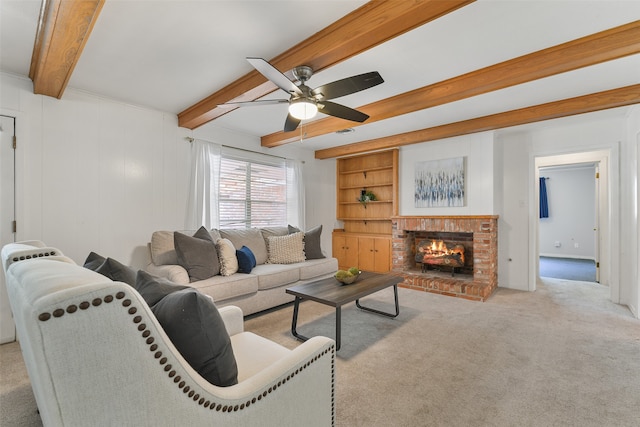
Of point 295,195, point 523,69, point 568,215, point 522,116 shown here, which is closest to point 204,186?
point 295,195

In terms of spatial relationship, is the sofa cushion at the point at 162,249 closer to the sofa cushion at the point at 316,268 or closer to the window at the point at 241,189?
the window at the point at 241,189

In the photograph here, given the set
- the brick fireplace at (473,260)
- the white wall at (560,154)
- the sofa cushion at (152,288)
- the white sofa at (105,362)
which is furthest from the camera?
the brick fireplace at (473,260)

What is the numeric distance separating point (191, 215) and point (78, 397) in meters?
3.61

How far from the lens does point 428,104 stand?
306cm

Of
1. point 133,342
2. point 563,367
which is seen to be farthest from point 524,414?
point 133,342

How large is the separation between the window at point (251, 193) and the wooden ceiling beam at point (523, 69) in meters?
2.21

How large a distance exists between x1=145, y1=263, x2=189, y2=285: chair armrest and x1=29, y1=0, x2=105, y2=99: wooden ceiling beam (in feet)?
6.32

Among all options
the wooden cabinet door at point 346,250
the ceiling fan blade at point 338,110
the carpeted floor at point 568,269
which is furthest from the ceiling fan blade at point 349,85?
the carpeted floor at point 568,269

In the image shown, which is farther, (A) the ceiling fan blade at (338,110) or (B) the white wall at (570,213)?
(B) the white wall at (570,213)

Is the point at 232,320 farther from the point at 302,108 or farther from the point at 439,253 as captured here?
the point at 439,253

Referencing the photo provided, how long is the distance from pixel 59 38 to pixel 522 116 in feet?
14.8

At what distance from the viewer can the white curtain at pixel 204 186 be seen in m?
4.01

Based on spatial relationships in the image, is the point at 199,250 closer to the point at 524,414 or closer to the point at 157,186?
the point at 157,186

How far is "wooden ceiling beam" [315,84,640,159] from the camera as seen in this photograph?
9.78 feet
